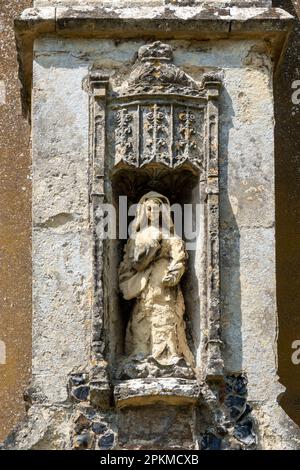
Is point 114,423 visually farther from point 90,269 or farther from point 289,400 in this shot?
point 289,400

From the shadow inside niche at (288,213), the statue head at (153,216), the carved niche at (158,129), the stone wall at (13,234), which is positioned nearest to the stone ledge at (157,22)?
the carved niche at (158,129)

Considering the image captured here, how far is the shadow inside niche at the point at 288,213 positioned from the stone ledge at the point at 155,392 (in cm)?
145

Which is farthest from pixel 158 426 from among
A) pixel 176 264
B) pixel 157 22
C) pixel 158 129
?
pixel 157 22

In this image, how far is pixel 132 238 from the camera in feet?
43.7

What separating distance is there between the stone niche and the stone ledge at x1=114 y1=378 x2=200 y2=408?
0.04ft

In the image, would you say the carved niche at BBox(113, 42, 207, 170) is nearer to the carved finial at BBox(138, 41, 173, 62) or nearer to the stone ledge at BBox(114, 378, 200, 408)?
the carved finial at BBox(138, 41, 173, 62)

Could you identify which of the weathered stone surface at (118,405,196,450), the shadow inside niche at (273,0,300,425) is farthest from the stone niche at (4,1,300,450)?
the shadow inside niche at (273,0,300,425)

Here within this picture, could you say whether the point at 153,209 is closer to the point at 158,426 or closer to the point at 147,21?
the point at 147,21

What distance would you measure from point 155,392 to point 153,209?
1207 mm

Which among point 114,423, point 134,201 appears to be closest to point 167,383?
point 114,423

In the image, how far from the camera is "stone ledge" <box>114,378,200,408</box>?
1277 centimetres

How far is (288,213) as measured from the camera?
1464 cm
